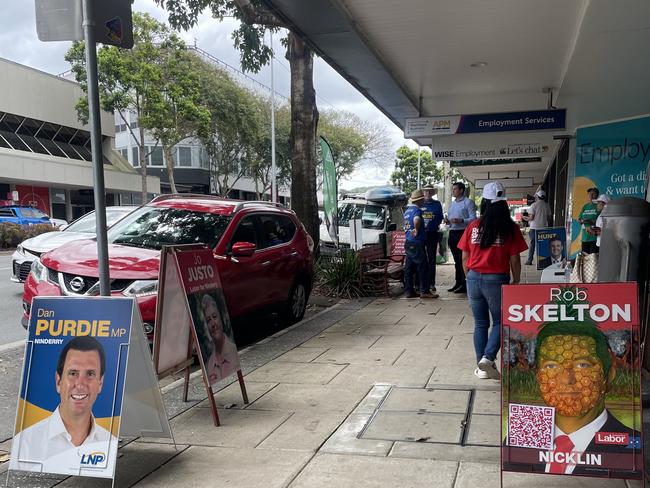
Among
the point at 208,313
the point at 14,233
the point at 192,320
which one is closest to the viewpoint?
the point at 192,320

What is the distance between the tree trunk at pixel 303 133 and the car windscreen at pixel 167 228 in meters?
4.83

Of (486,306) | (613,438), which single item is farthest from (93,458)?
(486,306)

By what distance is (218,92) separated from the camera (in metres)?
35.4

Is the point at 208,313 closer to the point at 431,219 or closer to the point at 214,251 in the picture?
the point at 214,251

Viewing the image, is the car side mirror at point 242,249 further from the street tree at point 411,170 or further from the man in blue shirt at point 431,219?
the street tree at point 411,170

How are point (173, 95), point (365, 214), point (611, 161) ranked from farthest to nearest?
point (173, 95) → point (365, 214) → point (611, 161)

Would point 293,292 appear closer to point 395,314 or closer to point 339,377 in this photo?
point 395,314

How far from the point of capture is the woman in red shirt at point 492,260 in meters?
5.32

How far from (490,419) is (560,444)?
4.19ft

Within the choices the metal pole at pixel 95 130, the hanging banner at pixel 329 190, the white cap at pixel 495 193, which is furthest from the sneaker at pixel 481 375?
the hanging banner at pixel 329 190

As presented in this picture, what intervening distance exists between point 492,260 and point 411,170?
6241 centimetres

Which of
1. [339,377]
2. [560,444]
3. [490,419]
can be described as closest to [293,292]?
[339,377]

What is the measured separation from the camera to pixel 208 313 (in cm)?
463

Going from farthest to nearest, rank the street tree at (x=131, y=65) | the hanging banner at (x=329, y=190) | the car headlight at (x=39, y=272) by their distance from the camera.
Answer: the street tree at (x=131, y=65)
the hanging banner at (x=329, y=190)
the car headlight at (x=39, y=272)
